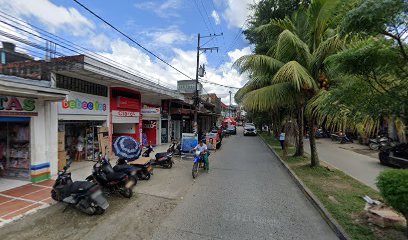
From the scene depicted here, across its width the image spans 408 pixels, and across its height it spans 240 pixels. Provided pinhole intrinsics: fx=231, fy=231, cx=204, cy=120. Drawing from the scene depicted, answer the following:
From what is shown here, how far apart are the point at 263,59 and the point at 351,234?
23.6ft

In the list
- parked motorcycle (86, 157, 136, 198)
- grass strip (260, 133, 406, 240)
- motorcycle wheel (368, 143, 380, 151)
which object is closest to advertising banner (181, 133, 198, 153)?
grass strip (260, 133, 406, 240)

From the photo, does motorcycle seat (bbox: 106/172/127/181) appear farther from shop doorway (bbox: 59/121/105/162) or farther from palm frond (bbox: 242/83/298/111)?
palm frond (bbox: 242/83/298/111)

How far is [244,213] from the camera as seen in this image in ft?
17.8

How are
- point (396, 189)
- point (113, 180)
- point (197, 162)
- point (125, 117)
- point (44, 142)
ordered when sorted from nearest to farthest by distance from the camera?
1. point (396, 189)
2. point (113, 180)
3. point (44, 142)
4. point (197, 162)
5. point (125, 117)

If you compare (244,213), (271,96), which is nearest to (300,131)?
(271,96)

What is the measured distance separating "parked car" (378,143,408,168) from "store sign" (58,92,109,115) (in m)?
14.2

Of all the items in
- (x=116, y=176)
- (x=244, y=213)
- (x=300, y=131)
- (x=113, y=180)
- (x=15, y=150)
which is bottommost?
(x=244, y=213)

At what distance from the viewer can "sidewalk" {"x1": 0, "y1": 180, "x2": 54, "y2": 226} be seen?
201 inches

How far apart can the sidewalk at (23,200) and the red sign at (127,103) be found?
19.2ft

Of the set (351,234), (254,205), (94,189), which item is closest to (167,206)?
(94,189)

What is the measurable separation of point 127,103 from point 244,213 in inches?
383

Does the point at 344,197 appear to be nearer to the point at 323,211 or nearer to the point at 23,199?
the point at 323,211

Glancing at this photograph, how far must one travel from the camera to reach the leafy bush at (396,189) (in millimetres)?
3689

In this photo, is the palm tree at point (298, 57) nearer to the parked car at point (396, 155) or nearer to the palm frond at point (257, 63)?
the palm frond at point (257, 63)
